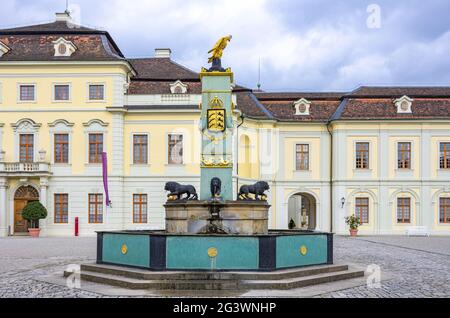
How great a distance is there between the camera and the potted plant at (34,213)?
108 ft

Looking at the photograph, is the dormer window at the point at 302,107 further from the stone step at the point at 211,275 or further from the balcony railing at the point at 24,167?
the stone step at the point at 211,275

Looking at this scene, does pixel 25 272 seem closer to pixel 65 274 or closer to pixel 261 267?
pixel 65 274

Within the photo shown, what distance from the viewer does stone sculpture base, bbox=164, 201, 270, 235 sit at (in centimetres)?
1519

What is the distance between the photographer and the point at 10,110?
114 ft

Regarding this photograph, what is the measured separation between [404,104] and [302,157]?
265 inches

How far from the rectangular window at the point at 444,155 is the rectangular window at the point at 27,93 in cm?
2346

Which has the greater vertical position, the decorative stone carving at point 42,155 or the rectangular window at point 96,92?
the rectangular window at point 96,92

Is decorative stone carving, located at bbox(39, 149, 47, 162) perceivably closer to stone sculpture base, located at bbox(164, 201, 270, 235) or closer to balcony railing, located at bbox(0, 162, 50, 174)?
balcony railing, located at bbox(0, 162, 50, 174)

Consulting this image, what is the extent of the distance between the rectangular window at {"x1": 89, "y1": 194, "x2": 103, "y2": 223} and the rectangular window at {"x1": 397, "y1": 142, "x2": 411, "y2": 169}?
1746 centimetres

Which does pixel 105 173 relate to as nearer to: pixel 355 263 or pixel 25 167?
pixel 25 167

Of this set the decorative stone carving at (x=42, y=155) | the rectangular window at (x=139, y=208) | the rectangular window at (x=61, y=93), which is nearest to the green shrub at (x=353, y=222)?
the rectangular window at (x=139, y=208)

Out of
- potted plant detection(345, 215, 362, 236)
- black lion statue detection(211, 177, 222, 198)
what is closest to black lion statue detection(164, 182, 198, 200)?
black lion statue detection(211, 177, 222, 198)

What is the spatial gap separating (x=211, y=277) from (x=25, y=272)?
540 cm

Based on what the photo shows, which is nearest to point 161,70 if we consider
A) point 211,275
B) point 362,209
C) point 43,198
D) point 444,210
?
point 43,198
